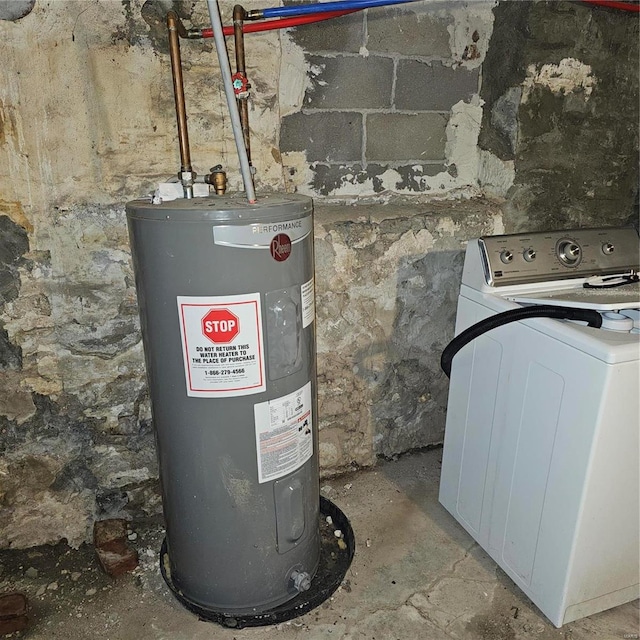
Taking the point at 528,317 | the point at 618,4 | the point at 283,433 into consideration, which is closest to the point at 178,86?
the point at 283,433

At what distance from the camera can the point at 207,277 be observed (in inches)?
39.8

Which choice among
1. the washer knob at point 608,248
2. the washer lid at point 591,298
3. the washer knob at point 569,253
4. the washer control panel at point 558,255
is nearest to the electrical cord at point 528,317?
the washer lid at point 591,298

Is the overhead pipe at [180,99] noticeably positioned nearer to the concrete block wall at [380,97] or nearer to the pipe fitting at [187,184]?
the pipe fitting at [187,184]

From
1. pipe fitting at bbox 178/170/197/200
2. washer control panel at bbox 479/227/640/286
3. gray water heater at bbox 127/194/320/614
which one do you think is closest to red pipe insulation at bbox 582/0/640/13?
washer control panel at bbox 479/227/640/286

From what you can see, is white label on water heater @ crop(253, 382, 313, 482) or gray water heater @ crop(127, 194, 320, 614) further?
white label on water heater @ crop(253, 382, 313, 482)

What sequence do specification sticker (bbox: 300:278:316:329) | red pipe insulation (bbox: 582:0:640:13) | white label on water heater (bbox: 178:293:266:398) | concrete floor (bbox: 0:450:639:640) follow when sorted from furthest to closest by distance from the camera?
red pipe insulation (bbox: 582:0:640:13)
concrete floor (bbox: 0:450:639:640)
specification sticker (bbox: 300:278:316:329)
white label on water heater (bbox: 178:293:266:398)

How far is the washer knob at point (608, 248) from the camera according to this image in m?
1.46

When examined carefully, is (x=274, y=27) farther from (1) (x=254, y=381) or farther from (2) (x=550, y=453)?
(2) (x=550, y=453)

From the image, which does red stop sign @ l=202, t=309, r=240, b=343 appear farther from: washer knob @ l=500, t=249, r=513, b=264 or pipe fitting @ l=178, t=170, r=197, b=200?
washer knob @ l=500, t=249, r=513, b=264

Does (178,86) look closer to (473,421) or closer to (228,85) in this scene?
(228,85)

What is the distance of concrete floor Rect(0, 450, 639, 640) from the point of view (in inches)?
49.4

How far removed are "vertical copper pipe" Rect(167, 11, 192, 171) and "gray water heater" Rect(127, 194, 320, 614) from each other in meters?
0.20

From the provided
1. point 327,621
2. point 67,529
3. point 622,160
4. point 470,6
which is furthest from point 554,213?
point 67,529

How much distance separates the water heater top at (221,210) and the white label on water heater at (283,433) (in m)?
0.38
